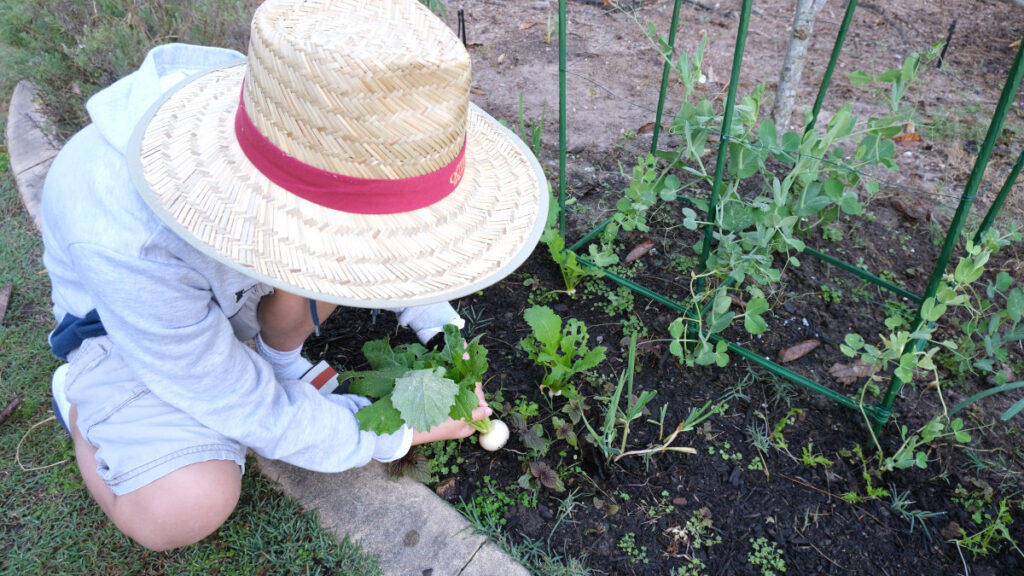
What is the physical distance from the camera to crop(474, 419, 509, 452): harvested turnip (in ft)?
6.28

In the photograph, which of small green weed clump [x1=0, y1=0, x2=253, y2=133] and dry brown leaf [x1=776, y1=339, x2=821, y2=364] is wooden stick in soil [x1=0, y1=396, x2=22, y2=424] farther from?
dry brown leaf [x1=776, y1=339, x2=821, y2=364]

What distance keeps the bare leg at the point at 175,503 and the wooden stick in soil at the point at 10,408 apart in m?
0.62

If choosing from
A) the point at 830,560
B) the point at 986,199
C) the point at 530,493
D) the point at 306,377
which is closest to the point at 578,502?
the point at 530,493

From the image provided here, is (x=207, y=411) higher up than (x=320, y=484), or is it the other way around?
(x=207, y=411)

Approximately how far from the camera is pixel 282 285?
119 cm

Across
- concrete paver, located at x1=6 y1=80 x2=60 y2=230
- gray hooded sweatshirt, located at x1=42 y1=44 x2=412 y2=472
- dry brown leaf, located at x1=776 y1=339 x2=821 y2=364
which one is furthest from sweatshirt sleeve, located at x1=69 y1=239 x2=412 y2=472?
concrete paver, located at x1=6 y1=80 x2=60 y2=230

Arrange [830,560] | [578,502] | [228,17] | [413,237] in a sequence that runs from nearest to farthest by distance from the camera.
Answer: [413,237] → [830,560] → [578,502] → [228,17]

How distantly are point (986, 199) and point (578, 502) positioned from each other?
221cm

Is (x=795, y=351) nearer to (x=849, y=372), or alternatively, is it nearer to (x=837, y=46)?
(x=849, y=372)

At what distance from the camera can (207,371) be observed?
1499 millimetres

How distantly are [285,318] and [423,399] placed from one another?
0.57 meters

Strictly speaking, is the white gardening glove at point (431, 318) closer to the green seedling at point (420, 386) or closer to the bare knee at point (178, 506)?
the green seedling at point (420, 386)

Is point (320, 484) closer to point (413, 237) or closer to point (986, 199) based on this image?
point (413, 237)

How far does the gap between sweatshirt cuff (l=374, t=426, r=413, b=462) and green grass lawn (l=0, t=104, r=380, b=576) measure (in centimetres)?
24
